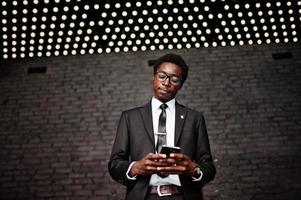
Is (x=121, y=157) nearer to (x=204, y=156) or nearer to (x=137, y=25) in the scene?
(x=204, y=156)

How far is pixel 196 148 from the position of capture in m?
2.07

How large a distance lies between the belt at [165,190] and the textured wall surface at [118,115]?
3174 mm

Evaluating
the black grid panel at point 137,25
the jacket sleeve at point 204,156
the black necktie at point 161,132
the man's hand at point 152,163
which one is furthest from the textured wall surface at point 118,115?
the man's hand at point 152,163

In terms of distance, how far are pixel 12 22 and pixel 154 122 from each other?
4.05 meters

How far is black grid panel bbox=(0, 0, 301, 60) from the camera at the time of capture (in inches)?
200

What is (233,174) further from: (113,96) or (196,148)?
(196,148)

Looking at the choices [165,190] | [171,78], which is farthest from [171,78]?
[165,190]

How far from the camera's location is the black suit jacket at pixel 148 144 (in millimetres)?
1899

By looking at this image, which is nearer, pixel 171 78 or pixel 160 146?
pixel 160 146

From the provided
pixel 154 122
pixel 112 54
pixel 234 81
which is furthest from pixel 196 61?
pixel 154 122

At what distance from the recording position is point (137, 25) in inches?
209

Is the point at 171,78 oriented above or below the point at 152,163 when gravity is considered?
above

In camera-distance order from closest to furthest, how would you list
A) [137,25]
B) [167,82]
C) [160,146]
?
[160,146] → [167,82] → [137,25]

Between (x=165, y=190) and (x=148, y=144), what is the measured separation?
29cm
